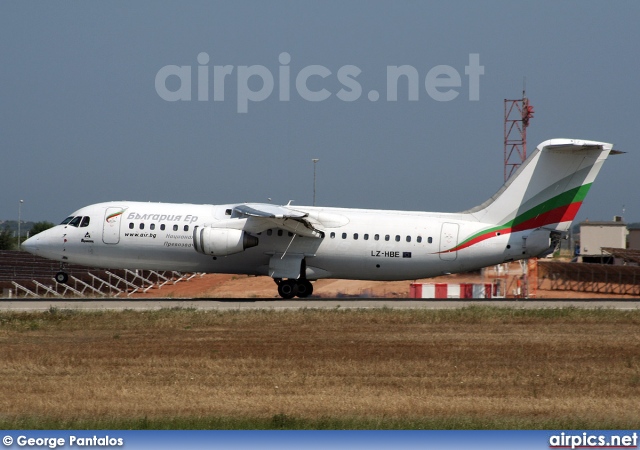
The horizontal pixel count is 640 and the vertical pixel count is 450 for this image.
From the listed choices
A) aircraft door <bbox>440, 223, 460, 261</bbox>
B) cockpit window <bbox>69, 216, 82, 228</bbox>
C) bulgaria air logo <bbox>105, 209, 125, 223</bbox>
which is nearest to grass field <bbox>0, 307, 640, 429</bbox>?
aircraft door <bbox>440, 223, 460, 261</bbox>

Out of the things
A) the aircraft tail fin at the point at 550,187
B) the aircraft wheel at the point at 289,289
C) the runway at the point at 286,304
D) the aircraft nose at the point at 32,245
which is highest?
the aircraft tail fin at the point at 550,187

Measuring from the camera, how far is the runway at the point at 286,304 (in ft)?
96.3

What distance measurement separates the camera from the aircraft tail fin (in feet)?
104

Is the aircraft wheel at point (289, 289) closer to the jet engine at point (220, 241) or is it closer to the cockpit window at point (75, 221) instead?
the jet engine at point (220, 241)

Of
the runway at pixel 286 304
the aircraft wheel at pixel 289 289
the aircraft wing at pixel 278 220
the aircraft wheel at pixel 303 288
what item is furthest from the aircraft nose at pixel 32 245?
the aircraft wheel at pixel 303 288

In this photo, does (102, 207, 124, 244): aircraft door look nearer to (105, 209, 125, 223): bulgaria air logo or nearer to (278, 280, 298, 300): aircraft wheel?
(105, 209, 125, 223): bulgaria air logo

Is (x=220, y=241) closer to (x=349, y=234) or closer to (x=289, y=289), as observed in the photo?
(x=289, y=289)

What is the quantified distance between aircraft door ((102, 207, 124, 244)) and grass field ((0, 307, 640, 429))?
6286mm

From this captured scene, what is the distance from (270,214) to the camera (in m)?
31.0

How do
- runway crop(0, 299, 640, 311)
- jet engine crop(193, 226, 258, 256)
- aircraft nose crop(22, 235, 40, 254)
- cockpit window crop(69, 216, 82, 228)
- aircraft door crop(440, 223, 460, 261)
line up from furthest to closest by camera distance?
aircraft nose crop(22, 235, 40, 254), cockpit window crop(69, 216, 82, 228), aircraft door crop(440, 223, 460, 261), jet engine crop(193, 226, 258, 256), runway crop(0, 299, 640, 311)

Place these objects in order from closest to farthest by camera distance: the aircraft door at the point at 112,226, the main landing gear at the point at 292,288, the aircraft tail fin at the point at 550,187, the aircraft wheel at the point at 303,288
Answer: the aircraft tail fin at the point at 550,187 < the aircraft door at the point at 112,226 < the main landing gear at the point at 292,288 < the aircraft wheel at the point at 303,288

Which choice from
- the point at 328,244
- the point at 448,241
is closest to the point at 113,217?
the point at 328,244

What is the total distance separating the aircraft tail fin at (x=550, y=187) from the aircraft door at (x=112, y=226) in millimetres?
13459

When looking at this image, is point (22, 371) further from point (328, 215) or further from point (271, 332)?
point (328, 215)
